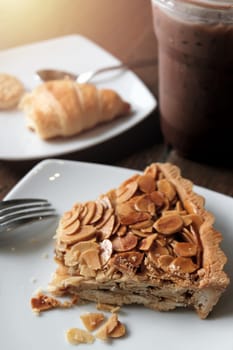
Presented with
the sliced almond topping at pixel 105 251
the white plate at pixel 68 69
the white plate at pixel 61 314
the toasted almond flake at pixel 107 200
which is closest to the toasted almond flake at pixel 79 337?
the white plate at pixel 61 314

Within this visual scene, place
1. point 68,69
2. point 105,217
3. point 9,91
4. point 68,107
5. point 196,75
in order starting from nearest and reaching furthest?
point 105,217
point 196,75
point 68,107
point 9,91
point 68,69

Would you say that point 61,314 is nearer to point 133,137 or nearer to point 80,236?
point 80,236

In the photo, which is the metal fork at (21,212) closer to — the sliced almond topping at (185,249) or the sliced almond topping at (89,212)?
the sliced almond topping at (89,212)

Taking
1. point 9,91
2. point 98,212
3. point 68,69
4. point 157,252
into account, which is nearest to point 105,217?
point 98,212

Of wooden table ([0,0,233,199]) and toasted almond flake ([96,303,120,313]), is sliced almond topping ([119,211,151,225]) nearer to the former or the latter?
toasted almond flake ([96,303,120,313])

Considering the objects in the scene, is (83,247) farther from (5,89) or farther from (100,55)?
(100,55)

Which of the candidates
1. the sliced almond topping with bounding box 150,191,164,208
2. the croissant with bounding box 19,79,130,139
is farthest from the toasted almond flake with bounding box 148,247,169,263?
the croissant with bounding box 19,79,130,139
